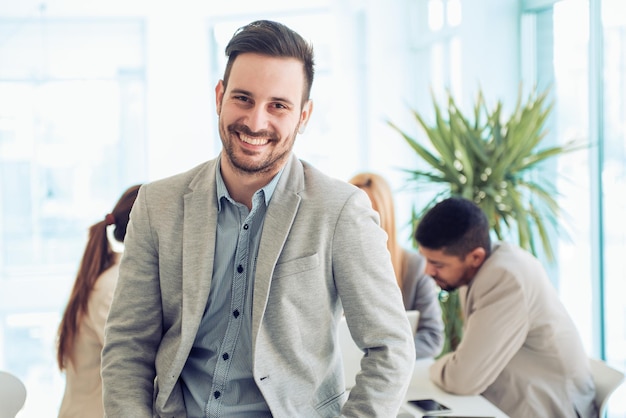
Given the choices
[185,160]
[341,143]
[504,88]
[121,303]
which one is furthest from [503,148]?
[185,160]

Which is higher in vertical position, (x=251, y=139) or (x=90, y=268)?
(x=251, y=139)

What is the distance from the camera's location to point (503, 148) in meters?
4.45

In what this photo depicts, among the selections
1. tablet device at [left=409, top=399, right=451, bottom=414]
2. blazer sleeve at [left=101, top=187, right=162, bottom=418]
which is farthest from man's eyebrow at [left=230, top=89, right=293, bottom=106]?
tablet device at [left=409, top=399, right=451, bottom=414]

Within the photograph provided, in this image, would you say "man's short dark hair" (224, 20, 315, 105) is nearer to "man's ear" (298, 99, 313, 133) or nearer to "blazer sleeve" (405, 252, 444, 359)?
"man's ear" (298, 99, 313, 133)

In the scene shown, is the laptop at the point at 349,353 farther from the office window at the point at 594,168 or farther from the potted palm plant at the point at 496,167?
the office window at the point at 594,168

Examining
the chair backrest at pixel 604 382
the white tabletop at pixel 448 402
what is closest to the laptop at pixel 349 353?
the white tabletop at pixel 448 402

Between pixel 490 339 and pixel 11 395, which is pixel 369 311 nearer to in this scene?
pixel 490 339

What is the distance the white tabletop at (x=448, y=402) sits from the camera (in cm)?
255

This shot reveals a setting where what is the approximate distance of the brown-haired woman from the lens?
9.23 feet

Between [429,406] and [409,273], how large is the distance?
1177 millimetres

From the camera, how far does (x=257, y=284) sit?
69.3 inches

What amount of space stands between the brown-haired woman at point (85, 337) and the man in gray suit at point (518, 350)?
1238 mm

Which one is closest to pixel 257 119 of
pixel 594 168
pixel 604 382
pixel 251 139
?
pixel 251 139

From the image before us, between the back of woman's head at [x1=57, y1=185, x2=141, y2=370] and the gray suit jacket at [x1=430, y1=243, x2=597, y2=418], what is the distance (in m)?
1.30
